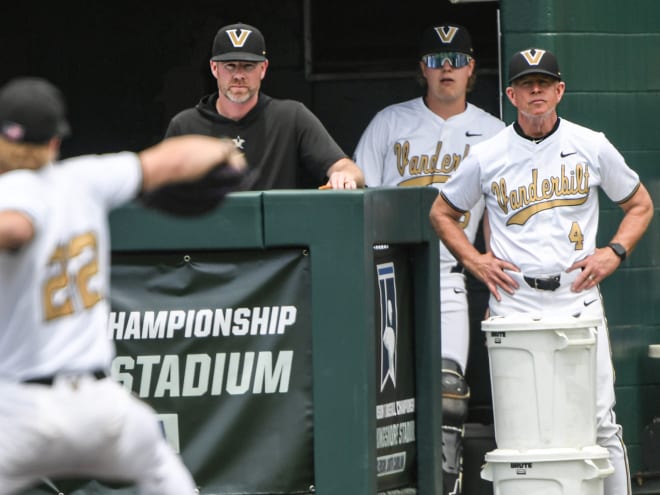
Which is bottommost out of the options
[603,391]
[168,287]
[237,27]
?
[603,391]

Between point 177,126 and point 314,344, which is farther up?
point 177,126

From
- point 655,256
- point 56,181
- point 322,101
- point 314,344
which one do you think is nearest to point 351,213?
point 314,344

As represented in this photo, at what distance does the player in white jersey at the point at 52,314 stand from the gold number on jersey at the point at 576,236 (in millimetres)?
2995

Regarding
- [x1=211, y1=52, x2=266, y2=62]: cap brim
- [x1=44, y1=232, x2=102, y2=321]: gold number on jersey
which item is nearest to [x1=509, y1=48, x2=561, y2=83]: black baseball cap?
[x1=211, y1=52, x2=266, y2=62]: cap brim

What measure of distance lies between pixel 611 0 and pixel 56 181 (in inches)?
167

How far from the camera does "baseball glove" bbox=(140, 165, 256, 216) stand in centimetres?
474

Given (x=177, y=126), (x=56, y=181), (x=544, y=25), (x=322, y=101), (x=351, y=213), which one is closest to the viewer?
(x=56, y=181)

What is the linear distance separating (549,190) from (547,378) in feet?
2.95

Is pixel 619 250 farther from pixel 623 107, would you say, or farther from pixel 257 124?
pixel 257 124

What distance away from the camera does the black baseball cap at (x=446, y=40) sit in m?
7.94

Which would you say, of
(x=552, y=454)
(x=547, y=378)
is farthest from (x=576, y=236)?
(x=552, y=454)

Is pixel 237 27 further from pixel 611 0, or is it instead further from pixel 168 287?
pixel 611 0

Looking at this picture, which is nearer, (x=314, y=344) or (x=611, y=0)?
(x=314, y=344)

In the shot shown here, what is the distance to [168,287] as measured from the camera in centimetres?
603
